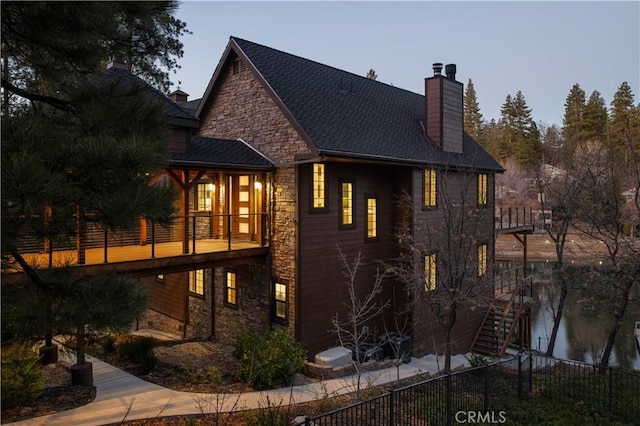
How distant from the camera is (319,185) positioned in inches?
473

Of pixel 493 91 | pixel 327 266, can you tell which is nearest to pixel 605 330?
pixel 327 266

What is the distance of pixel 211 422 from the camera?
7.00 meters

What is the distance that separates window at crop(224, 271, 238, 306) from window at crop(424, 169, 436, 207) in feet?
21.5

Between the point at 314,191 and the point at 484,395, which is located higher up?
the point at 314,191

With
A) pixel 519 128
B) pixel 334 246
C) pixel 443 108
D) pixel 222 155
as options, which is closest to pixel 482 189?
pixel 443 108

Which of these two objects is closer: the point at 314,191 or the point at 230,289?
the point at 314,191

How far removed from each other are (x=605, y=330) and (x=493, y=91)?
72.6 m

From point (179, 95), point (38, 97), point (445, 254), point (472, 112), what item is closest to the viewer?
point (38, 97)

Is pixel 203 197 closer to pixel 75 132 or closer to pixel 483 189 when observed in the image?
pixel 75 132

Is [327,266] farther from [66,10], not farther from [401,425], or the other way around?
[66,10]

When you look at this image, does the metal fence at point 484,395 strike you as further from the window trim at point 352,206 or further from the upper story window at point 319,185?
the upper story window at point 319,185

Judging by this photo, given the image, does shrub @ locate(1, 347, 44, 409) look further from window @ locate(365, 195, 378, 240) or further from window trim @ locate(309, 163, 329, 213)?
window @ locate(365, 195, 378, 240)

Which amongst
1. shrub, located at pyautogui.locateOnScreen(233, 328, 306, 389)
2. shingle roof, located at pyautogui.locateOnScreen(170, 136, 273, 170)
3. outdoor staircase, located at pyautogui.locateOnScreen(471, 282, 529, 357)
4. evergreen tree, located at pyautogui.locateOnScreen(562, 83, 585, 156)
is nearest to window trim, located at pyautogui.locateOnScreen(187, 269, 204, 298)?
shingle roof, located at pyautogui.locateOnScreen(170, 136, 273, 170)

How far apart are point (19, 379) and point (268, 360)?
439cm
